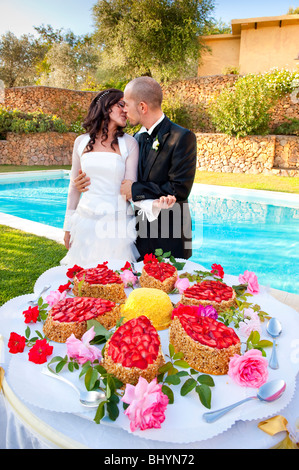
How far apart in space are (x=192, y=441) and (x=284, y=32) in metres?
22.1

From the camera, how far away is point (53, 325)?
1.31 m

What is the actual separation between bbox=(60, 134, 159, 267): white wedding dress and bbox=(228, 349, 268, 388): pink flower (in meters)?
1.85

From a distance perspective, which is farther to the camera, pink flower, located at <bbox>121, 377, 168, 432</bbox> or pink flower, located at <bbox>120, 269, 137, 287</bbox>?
pink flower, located at <bbox>120, 269, 137, 287</bbox>

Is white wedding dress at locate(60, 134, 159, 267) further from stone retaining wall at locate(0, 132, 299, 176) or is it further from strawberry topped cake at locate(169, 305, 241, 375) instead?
stone retaining wall at locate(0, 132, 299, 176)

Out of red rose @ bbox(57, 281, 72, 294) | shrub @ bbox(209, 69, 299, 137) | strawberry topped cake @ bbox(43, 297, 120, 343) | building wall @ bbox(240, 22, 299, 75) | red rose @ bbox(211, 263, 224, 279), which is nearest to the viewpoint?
strawberry topped cake @ bbox(43, 297, 120, 343)

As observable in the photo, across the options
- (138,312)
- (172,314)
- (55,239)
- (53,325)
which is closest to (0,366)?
(53,325)

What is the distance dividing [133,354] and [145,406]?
0.78ft

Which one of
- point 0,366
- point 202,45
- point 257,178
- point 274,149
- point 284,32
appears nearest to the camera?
point 0,366

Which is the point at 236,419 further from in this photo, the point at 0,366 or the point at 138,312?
the point at 0,366

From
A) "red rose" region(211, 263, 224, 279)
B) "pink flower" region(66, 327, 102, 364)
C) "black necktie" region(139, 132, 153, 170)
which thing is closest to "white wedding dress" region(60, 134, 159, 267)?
"black necktie" region(139, 132, 153, 170)

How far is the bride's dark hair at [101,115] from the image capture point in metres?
2.74

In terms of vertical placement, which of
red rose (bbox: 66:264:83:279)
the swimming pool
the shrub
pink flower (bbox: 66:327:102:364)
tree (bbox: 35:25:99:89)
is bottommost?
the swimming pool

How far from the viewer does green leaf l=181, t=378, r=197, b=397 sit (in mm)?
1031

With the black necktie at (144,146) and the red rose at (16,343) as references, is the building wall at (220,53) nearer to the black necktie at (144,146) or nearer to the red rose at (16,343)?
the black necktie at (144,146)
